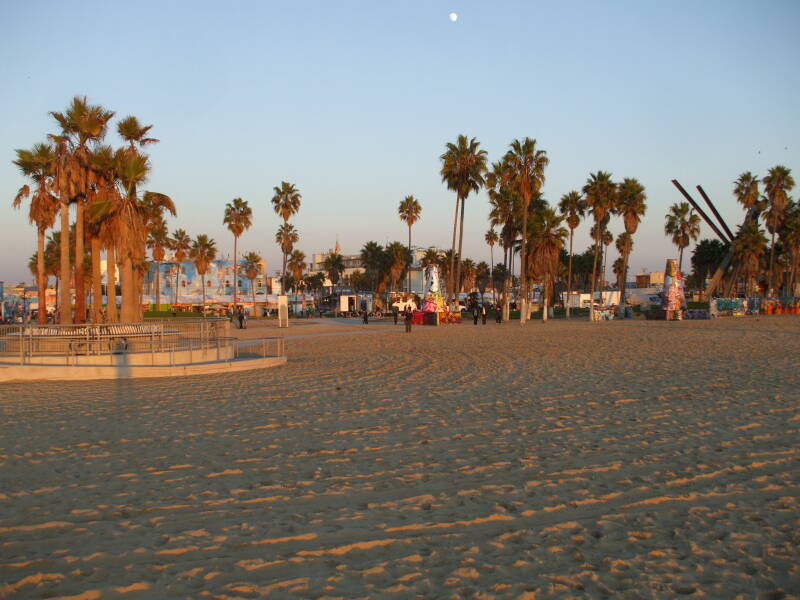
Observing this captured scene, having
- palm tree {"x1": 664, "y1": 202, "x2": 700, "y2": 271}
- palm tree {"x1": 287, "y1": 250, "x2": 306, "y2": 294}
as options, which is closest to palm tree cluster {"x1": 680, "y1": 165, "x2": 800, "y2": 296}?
palm tree {"x1": 664, "y1": 202, "x2": 700, "y2": 271}

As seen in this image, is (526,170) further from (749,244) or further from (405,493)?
(405,493)

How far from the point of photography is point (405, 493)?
20.2 ft

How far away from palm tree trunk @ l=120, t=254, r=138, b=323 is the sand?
11.1 meters

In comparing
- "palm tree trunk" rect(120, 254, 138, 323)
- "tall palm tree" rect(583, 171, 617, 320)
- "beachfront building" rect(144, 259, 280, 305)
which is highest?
"tall palm tree" rect(583, 171, 617, 320)

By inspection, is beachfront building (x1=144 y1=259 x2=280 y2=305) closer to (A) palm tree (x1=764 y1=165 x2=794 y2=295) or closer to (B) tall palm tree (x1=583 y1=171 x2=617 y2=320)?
(B) tall palm tree (x1=583 y1=171 x2=617 y2=320)

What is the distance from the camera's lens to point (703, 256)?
291 ft

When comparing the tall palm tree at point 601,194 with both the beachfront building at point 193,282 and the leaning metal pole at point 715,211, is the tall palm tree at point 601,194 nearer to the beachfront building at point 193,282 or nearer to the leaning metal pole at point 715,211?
the leaning metal pole at point 715,211

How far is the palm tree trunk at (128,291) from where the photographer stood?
2342 centimetres

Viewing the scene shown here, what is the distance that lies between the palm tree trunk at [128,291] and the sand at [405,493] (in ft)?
36.3

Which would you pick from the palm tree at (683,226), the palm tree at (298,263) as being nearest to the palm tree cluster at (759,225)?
the palm tree at (683,226)

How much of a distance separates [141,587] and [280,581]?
35.1 inches

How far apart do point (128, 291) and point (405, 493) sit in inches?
804

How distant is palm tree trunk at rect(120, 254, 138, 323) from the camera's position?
2342cm

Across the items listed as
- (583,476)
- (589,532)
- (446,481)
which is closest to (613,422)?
(583,476)
